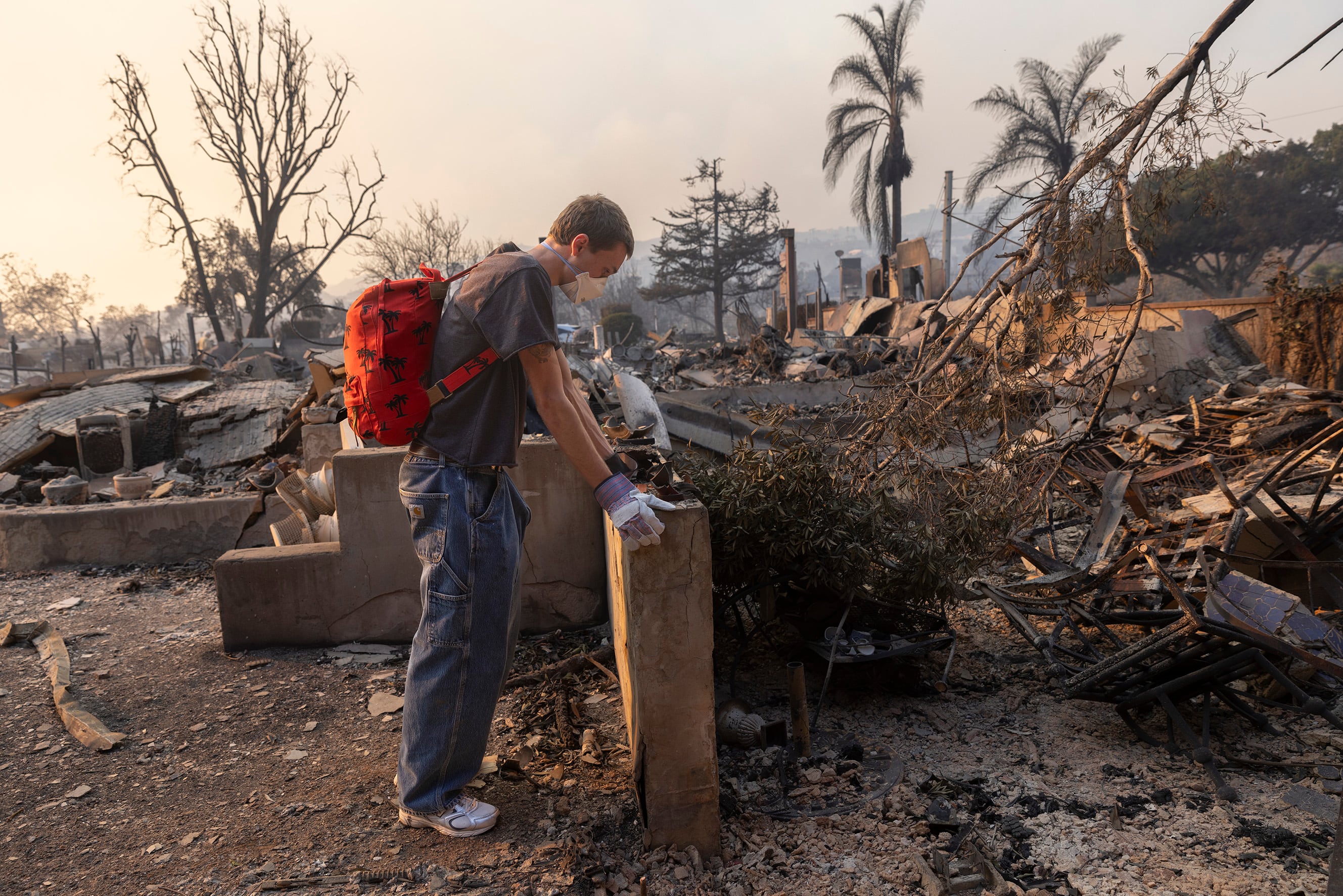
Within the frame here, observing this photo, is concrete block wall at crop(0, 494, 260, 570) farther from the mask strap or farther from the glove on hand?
the glove on hand

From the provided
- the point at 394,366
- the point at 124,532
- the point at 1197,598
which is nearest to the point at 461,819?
the point at 394,366

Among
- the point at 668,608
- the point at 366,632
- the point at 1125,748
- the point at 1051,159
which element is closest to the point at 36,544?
the point at 366,632

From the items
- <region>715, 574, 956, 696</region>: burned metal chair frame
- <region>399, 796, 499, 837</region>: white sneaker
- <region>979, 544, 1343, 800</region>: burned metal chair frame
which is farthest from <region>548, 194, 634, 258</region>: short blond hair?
<region>979, 544, 1343, 800</region>: burned metal chair frame

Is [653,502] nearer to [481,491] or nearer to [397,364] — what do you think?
[481,491]

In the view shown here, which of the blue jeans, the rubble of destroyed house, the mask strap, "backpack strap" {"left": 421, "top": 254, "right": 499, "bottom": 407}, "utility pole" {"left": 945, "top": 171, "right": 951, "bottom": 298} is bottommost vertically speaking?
the rubble of destroyed house

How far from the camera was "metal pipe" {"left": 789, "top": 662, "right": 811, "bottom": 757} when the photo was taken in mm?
2854

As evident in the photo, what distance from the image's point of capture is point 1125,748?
10.0 feet

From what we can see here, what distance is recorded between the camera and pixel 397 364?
86.9 inches

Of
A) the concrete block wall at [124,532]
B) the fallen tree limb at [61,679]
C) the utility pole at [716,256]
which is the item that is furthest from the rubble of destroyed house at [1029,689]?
the utility pole at [716,256]

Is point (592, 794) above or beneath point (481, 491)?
beneath

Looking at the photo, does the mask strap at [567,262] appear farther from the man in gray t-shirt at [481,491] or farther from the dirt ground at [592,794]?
the dirt ground at [592,794]

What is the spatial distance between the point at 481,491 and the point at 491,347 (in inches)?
16.9

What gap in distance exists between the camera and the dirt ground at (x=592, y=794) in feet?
7.43

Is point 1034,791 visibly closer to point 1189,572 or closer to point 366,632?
point 1189,572
